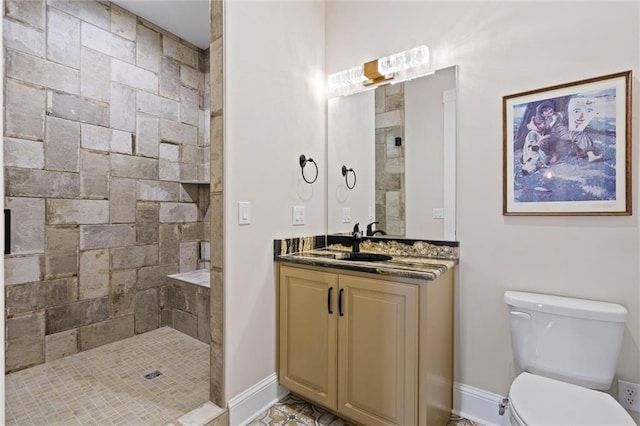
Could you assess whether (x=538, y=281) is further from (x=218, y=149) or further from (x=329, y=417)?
(x=218, y=149)

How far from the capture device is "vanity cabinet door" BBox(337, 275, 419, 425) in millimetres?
1519

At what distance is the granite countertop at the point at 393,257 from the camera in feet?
5.15

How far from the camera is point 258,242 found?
1.88 metres

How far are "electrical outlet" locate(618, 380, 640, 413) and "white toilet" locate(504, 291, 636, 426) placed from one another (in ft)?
0.42

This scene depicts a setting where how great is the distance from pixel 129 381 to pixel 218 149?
1.62 meters

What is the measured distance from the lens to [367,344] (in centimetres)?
165

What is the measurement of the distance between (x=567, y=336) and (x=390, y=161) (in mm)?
1308

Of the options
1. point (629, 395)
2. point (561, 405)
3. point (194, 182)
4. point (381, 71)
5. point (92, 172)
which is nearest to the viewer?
point (561, 405)

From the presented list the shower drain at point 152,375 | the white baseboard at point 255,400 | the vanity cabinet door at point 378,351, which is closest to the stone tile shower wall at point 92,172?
the shower drain at point 152,375

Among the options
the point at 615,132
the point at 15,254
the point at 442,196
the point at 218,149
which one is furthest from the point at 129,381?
the point at 615,132

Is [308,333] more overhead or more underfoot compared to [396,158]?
more underfoot

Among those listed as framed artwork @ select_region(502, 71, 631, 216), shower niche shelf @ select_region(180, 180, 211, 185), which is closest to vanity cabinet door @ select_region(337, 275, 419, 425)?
framed artwork @ select_region(502, 71, 631, 216)

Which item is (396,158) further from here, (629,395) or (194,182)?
(194,182)

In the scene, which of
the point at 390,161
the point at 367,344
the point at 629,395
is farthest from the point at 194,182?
the point at 629,395
